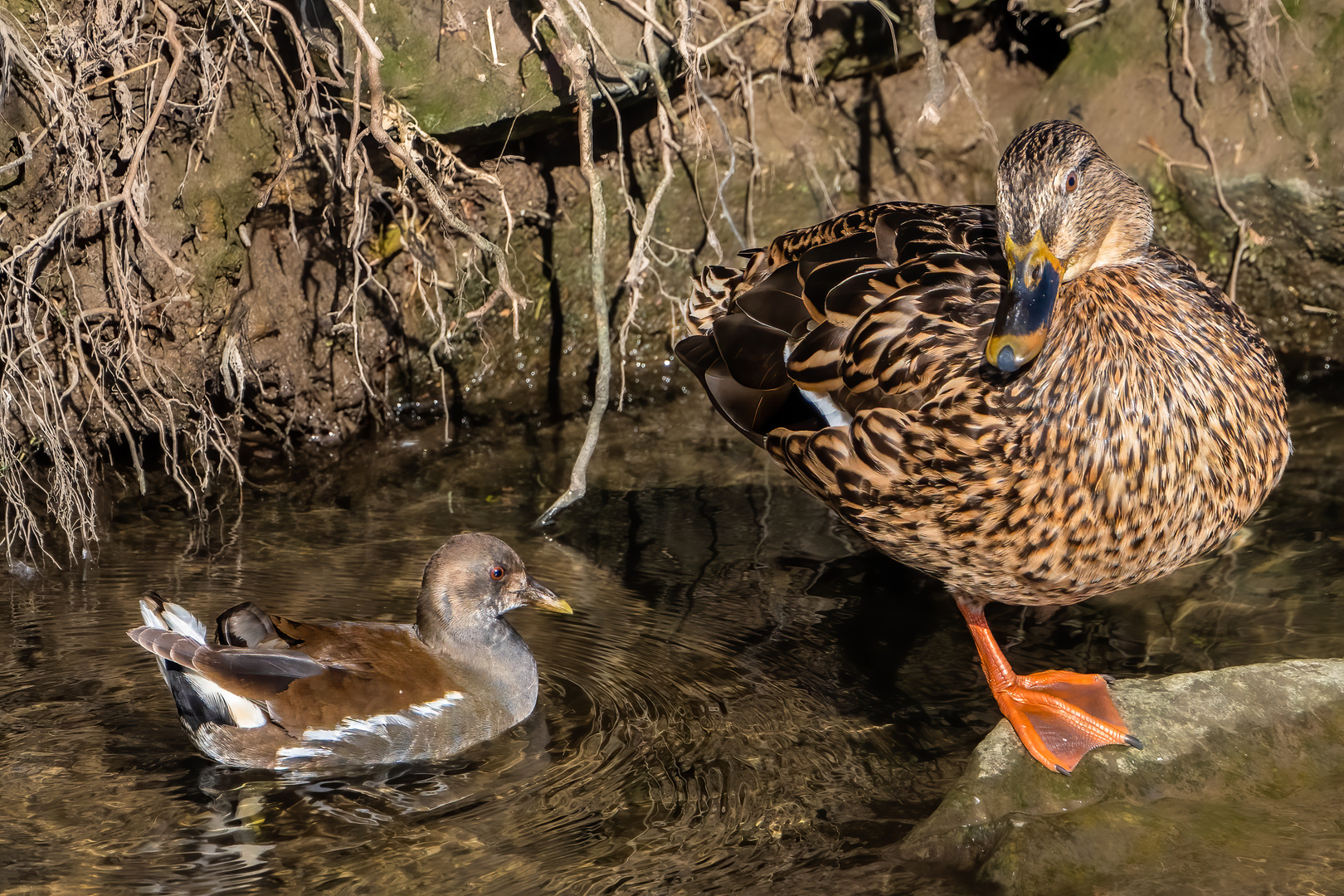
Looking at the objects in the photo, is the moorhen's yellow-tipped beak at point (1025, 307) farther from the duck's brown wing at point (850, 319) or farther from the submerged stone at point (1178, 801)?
the submerged stone at point (1178, 801)

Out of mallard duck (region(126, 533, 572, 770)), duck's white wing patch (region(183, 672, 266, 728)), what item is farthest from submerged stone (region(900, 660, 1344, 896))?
duck's white wing patch (region(183, 672, 266, 728))

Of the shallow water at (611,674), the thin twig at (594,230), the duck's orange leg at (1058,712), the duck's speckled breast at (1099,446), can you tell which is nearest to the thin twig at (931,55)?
the thin twig at (594,230)

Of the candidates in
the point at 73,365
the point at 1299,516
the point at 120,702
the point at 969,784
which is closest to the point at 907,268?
the point at 969,784

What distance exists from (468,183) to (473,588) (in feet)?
8.52

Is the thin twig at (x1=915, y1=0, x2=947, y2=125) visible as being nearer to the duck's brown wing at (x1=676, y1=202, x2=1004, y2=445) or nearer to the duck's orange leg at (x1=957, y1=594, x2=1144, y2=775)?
the duck's brown wing at (x1=676, y1=202, x2=1004, y2=445)

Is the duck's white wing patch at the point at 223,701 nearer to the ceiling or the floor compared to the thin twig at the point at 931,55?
nearer to the floor

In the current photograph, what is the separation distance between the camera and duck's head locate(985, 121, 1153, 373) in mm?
3299

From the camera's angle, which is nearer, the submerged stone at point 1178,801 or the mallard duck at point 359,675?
the submerged stone at point 1178,801

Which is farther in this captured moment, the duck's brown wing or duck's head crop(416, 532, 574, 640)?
duck's head crop(416, 532, 574, 640)

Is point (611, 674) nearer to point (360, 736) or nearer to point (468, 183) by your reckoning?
point (360, 736)

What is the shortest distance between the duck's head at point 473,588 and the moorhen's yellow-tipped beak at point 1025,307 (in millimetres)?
1836

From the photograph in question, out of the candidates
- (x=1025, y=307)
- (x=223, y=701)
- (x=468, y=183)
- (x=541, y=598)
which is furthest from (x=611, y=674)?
(x=468, y=183)

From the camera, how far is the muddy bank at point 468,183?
210 inches

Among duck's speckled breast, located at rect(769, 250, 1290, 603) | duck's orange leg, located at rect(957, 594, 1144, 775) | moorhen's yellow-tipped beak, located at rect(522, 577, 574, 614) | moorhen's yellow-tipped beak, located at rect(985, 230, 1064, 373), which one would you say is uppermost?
moorhen's yellow-tipped beak, located at rect(985, 230, 1064, 373)
